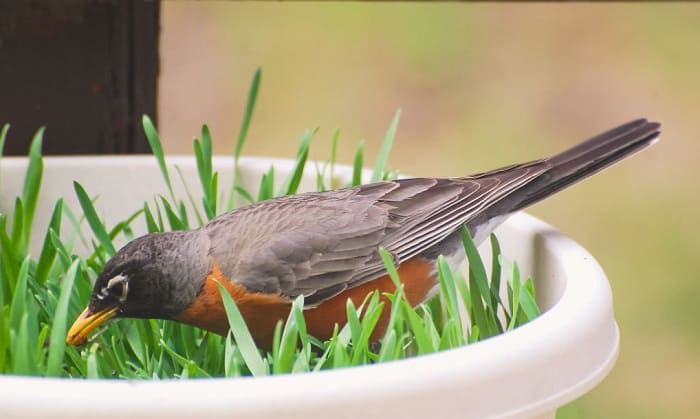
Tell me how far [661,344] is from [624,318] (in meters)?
0.13

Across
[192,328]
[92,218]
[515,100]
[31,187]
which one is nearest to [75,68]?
[31,187]

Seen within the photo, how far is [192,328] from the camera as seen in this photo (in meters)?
1.73

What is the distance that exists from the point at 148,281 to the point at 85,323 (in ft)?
0.33

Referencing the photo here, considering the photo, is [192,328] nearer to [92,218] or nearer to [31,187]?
[92,218]

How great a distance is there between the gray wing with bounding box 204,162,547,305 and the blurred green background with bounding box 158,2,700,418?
5.77 feet

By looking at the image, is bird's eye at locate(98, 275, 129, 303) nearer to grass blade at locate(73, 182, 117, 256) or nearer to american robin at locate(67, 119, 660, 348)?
american robin at locate(67, 119, 660, 348)

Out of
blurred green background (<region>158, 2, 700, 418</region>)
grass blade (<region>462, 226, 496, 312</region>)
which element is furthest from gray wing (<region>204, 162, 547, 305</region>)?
blurred green background (<region>158, 2, 700, 418</region>)

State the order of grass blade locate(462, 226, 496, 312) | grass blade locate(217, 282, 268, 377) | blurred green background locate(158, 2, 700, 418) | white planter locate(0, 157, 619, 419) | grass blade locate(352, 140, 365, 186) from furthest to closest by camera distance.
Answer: blurred green background locate(158, 2, 700, 418), grass blade locate(352, 140, 365, 186), grass blade locate(462, 226, 496, 312), grass blade locate(217, 282, 268, 377), white planter locate(0, 157, 619, 419)

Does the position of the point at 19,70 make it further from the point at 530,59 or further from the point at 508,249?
the point at 530,59

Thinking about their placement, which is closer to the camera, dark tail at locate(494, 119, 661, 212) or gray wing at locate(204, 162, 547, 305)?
gray wing at locate(204, 162, 547, 305)

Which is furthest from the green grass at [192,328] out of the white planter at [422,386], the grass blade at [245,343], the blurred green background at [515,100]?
the blurred green background at [515,100]

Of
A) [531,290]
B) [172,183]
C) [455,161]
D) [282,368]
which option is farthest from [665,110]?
[282,368]

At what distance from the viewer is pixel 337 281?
62.6 inches

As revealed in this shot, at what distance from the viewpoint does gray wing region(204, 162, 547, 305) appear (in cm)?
159
